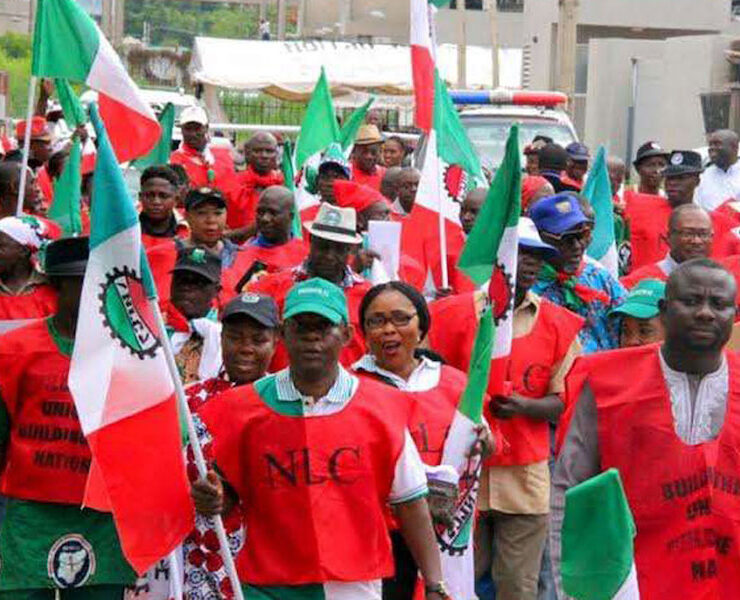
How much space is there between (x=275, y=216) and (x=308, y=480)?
4637 millimetres

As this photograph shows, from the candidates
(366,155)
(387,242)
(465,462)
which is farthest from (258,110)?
(465,462)

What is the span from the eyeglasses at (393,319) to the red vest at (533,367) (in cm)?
119

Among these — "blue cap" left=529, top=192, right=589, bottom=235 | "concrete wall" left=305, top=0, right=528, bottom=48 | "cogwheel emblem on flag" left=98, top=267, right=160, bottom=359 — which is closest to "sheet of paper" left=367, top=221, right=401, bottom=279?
"blue cap" left=529, top=192, right=589, bottom=235

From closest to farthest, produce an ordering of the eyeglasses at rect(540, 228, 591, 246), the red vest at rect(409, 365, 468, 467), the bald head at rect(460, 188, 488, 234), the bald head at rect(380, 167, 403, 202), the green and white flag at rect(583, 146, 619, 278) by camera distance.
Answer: the red vest at rect(409, 365, 468, 467)
the eyeglasses at rect(540, 228, 591, 246)
the bald head at rect(460, 188, 488, 234)
the green and white flag at rect(583, 146, 619, 278)
the bald head at rect(380, 167, 403, 202)

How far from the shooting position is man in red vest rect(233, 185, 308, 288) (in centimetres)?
1038

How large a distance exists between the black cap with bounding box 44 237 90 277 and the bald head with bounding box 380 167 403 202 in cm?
720

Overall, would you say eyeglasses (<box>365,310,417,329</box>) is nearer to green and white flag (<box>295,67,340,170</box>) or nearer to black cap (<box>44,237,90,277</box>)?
black cap (<box>44,237,90,277</box>)

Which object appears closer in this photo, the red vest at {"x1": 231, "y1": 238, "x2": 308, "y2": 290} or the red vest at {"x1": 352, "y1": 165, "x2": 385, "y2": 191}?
the red vest at {"x1": 231, "y1": 238, "x2": 308, "y2": 290}

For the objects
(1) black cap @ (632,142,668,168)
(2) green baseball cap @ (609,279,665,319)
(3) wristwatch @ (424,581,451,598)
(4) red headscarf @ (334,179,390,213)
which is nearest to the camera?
(3) wristwatch @ (424,581,451,598)

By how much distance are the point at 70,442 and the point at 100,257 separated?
911 millimetres

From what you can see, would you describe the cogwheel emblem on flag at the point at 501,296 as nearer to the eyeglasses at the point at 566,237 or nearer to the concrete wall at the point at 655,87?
the eyeglasses at the point at 566,237

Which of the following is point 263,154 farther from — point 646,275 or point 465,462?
point 465,462

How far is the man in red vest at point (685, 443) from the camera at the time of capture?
586cm

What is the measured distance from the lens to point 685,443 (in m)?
5.89
